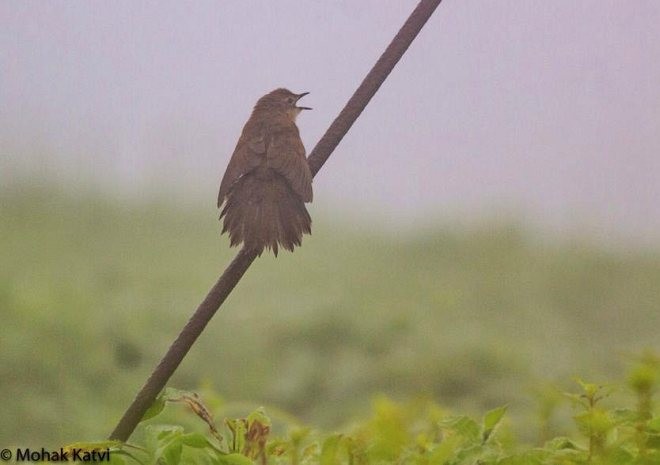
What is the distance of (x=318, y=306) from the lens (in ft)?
3.64

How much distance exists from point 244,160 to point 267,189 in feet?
0.11

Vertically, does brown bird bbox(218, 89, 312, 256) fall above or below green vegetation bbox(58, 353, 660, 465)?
above

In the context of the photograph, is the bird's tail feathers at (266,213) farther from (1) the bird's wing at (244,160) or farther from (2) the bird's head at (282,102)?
(2) the bird's head at (282,102)

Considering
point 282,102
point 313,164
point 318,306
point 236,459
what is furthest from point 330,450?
point 318,306

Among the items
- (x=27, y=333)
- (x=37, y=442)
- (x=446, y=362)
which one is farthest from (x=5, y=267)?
(x=446, y=362)

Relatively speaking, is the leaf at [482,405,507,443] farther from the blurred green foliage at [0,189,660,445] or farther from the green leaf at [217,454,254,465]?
the blurred green foliage at [0,189,660,445]

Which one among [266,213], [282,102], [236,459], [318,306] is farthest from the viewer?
[318,306]

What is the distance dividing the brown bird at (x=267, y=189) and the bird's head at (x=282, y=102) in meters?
0.04

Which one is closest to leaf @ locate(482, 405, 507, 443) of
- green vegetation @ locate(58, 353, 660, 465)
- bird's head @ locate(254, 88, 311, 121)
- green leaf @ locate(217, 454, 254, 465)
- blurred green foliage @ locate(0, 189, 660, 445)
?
green vegetation @ locate(58, 353, 660, 465)

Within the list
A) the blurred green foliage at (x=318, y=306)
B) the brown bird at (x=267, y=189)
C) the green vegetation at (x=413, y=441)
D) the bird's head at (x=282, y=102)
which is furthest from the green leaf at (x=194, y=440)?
the blurred green foliage at (x=318, y=306)

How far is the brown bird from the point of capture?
55 cm

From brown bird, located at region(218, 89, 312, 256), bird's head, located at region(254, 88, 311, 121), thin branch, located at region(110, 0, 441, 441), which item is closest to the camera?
thin branch, located at region(110, 0, 441, 441)

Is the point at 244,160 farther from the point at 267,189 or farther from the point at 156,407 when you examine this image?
the point at 156,407

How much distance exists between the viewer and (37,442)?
0.97 m
